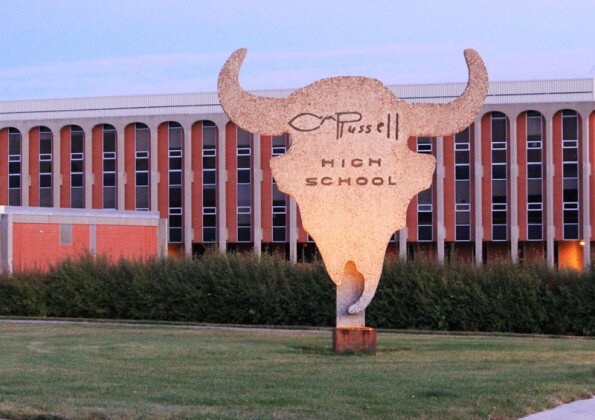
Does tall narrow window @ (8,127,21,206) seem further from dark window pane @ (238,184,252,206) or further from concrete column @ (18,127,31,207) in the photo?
dark window pane @ (238,184,252,206)

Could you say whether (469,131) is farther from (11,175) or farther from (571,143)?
(11,175)

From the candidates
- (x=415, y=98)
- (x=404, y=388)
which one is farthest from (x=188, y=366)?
(x=415, y=98)

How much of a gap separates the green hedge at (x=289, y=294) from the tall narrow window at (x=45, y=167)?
3015 cm

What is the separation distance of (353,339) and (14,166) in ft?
176

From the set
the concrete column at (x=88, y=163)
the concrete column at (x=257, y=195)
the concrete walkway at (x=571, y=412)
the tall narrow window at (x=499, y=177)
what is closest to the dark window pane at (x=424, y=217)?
the tall narrow window at (x=499, y=177)

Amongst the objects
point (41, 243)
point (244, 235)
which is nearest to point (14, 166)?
point (244, 235)

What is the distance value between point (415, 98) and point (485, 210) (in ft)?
24.9

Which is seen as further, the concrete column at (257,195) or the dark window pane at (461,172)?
the concrete column at (257,195)

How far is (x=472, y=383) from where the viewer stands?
13812 mm

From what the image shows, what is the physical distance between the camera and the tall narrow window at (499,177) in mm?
62062

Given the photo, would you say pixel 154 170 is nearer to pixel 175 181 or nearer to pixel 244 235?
pixel 175 181

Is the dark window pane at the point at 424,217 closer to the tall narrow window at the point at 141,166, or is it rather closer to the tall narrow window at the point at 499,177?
the tall narrow window at the point at 499,177

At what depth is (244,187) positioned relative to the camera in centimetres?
6588

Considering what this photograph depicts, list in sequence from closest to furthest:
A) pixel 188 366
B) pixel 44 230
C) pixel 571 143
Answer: pixel 188 366, pixel 44 230, pixel 571 143
